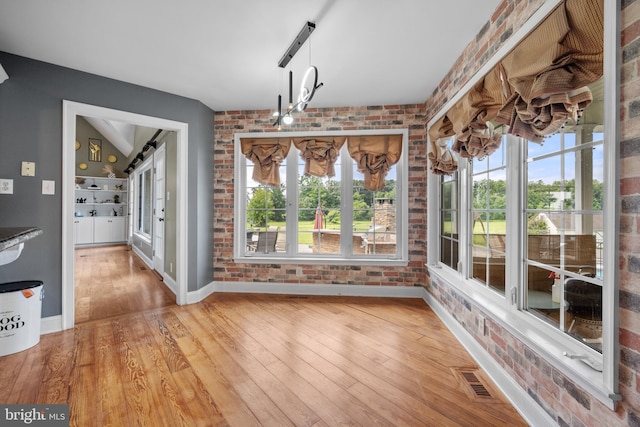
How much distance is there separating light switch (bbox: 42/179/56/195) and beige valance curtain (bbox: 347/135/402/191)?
3.06 metres

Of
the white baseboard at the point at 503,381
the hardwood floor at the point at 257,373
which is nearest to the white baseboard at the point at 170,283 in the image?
the hardwood floor at the point at 257,373

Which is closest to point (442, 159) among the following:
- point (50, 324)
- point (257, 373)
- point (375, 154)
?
point (375, 154)

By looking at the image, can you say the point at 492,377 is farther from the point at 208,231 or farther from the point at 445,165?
the point at 208,231

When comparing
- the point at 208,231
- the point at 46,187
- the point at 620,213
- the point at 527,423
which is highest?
the point at 46,187

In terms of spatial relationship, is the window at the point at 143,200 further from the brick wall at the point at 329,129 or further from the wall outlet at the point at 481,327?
the wall outlet at the point at 481,327

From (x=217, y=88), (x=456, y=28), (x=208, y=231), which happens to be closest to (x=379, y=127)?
(x=456, y=28)

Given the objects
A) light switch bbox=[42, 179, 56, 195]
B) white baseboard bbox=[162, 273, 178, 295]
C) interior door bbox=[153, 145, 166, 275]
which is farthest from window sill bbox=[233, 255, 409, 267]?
light switch bbox=[42, 179, 56, 195]

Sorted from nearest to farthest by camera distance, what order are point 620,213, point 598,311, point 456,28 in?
point 620,213
point 598,311
point 456,28

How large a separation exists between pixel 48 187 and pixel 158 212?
2.32 meters

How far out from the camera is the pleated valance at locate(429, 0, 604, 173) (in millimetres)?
1186

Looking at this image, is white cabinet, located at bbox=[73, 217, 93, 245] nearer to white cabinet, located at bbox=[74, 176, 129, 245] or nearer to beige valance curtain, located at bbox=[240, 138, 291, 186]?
white cabinet, located at bbox=[74, 176, 129, 245]

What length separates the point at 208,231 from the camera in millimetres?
3725

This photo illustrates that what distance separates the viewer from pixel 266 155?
3717mm

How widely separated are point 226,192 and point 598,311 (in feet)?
12.0
